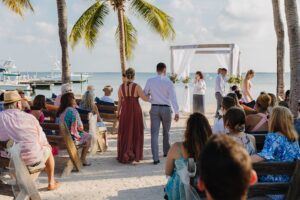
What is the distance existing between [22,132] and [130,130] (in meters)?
3.08

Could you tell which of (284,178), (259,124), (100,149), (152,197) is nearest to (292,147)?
(284,178)

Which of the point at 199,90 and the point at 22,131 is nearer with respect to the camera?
the point at 22,131

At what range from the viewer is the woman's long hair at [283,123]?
4.21 metres

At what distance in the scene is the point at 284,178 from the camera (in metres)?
4.30

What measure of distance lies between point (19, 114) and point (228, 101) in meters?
2.81

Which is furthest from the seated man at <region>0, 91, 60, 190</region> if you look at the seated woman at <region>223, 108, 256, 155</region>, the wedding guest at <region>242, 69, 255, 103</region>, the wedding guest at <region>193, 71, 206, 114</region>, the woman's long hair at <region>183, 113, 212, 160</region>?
the wedding guest at <region>193, 71, 206, 114</region>

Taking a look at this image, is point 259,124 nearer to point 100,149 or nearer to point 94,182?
point 94,182

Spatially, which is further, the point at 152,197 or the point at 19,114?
the point at 152,197

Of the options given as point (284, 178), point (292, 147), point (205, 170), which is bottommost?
point (284, 178)

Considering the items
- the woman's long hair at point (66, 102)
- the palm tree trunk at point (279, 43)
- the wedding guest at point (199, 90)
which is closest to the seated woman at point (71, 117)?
the woman's long hair at point (66, 102)

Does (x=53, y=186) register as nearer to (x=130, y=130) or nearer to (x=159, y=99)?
(x=130, y=130)

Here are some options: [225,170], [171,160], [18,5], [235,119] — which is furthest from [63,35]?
[225,170]

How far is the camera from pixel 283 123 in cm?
421

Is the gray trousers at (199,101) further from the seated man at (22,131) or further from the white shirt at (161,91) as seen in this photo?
the seated man at (22,131)
